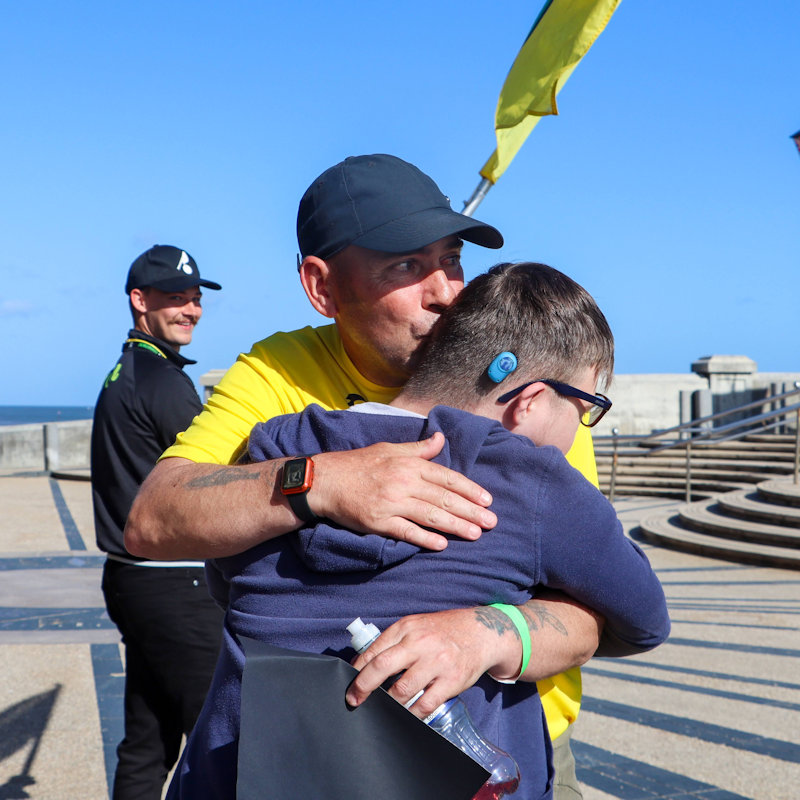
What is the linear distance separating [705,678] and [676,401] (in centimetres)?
1688

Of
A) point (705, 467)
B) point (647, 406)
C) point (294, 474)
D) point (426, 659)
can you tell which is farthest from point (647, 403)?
point (426, 659)

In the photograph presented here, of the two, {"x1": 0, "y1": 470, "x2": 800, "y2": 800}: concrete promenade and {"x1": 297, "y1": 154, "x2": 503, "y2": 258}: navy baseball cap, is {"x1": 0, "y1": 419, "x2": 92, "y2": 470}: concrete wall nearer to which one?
{"x1": 0, "y1": 470, "x2": 800, "y2": 800}: concrete promenade

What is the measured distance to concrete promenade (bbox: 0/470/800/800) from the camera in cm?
401

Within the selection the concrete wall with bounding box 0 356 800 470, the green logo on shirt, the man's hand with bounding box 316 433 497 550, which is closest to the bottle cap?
the man's hand with bounding box 316 433 497 550

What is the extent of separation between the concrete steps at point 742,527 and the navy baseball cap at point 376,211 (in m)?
9.22

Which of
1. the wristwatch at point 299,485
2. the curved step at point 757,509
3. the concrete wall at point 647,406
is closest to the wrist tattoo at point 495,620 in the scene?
the wristwatch at point 299,485

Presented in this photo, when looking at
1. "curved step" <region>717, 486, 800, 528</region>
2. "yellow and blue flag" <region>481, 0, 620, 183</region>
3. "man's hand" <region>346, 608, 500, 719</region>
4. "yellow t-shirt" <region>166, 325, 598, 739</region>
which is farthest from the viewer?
"curved step" <region>717, 486, 800, 528</region>

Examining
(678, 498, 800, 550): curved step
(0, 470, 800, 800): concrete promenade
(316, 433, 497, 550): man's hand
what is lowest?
(678, 498, 800, 550): curved step

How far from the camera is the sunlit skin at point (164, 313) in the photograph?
13.0ft

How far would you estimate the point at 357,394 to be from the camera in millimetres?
1974

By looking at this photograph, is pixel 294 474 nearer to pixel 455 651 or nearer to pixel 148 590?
pixel 455 651

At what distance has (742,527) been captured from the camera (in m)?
11.2

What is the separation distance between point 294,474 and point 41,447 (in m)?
20.5

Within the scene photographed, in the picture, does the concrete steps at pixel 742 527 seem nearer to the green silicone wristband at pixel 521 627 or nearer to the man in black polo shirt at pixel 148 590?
the man in black polo shirt at pixel 148 590
